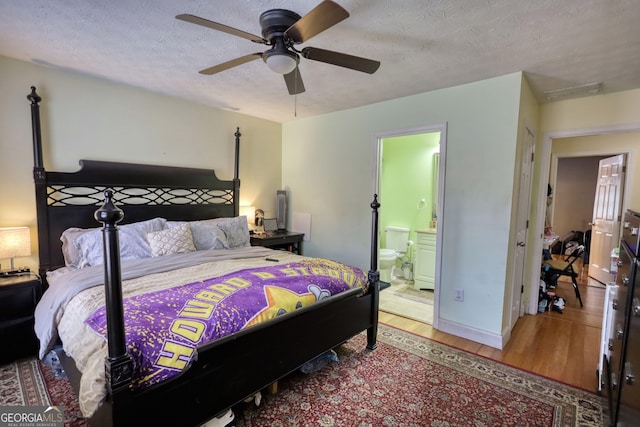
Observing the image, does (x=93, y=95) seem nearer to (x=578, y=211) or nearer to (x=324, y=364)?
(x=324, y=364)

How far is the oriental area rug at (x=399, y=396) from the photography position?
1.93 m

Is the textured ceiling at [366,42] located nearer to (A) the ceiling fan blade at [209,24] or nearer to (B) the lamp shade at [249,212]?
(A) the ceiling fan blade at [209,24]

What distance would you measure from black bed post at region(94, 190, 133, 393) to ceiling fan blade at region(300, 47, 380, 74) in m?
1.33

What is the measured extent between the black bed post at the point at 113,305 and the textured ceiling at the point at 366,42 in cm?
136

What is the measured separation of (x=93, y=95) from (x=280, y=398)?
3.26 meters

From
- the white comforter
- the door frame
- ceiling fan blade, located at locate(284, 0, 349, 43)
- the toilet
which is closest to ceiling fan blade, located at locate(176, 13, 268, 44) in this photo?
ceiling fan blade, located at locate(284, 0, 349, 43)

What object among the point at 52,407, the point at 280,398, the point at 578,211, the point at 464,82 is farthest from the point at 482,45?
the point at 578,211

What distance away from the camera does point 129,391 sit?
130 cm

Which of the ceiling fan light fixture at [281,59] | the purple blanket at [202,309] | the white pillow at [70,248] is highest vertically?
the ceiling fan light fixture at [281,59]

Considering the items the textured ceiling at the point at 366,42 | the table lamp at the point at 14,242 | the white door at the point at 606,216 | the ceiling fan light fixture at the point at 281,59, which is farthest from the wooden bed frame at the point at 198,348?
the white door at the point at 606,216

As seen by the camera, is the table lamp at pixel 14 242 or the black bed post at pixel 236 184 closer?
the table lamp at pixel 14 242

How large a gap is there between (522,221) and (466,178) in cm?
84

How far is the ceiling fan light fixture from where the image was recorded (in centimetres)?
174

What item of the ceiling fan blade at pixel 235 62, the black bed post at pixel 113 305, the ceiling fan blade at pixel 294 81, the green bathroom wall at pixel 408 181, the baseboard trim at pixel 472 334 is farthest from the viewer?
the green bathroom wall at pixel 408 181
